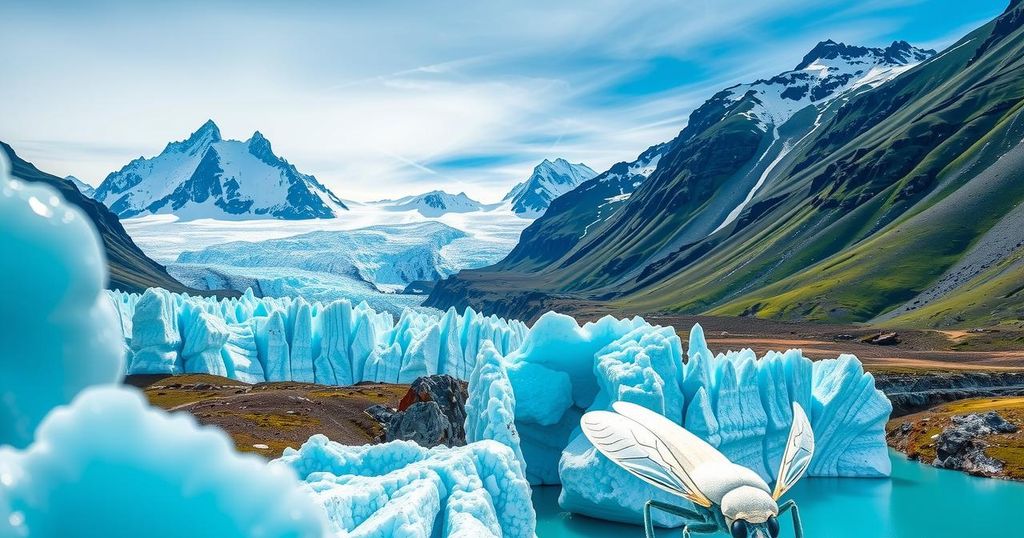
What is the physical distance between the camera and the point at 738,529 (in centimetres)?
1253

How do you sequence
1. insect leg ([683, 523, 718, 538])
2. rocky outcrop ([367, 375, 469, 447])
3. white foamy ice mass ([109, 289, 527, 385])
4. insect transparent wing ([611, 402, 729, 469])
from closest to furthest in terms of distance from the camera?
1. insect leg ([683, 523, 718, 538])
2. insect transparent wing ([611, 402, 729, 469])
3. rocky outcrop ([367, 375, 469, 447])
4. white foamy ice mass ([109, 289, 527, 385])

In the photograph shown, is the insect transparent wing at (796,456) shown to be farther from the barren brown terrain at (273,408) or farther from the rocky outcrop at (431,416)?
the barren brown terrain at (273,408)

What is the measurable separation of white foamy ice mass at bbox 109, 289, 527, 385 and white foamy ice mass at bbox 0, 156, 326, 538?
59886 millimetres

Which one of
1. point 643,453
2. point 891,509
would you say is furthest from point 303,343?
point 643,453

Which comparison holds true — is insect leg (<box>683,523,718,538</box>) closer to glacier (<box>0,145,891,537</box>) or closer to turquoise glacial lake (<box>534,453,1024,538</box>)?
glacier (<box>0,145,891,537</box>)

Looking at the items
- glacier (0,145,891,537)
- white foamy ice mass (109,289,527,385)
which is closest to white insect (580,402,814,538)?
glacier (0,145,891,537)

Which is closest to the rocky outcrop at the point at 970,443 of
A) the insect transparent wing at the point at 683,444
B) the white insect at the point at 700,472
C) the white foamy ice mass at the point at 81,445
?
the white insect at the point at 700,472

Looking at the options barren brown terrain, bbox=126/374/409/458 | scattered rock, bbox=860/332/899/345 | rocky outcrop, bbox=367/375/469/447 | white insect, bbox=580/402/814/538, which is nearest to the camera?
white insect, bbox=580/402/814/538

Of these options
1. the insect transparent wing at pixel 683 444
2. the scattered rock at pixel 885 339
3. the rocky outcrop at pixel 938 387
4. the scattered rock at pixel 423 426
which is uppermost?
the insect transparent wing at pixel 683 444

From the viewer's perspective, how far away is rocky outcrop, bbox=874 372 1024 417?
210 feet

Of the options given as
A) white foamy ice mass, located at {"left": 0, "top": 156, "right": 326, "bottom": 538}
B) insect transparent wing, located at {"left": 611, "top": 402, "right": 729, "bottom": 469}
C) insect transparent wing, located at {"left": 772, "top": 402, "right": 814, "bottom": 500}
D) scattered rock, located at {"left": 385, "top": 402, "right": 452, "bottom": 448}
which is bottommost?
scattered rock, located at {"left": 385, "top": 402, "right": 452, "bottom": 448}

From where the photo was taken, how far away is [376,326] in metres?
76.7

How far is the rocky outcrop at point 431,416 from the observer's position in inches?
1516

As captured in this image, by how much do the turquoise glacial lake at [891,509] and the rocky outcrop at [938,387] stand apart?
17997 millimetres
